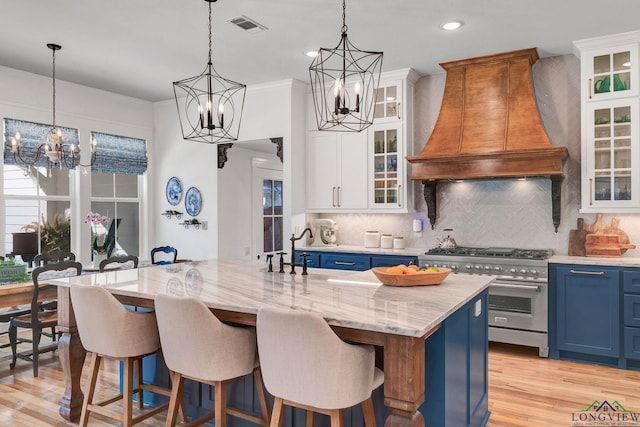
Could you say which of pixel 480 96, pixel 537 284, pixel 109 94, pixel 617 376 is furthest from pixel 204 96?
pixel 617 376

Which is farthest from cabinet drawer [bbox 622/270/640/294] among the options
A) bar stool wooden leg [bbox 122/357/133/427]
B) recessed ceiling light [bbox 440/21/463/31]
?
bar stool wooden leg [bbox 122/357/133/427]

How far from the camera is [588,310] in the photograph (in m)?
4.23

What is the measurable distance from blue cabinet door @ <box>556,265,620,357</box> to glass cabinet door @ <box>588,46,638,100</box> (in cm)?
160

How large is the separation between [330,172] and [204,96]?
6.64 ft

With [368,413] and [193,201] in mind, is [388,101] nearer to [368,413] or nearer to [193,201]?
[193,201]

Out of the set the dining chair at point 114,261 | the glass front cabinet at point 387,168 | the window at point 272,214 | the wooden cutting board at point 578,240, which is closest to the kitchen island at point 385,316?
the dining chair at point 114,261

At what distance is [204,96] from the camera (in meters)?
6.36

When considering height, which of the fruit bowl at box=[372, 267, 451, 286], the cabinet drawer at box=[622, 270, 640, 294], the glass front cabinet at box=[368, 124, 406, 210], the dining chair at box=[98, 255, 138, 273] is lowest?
the cabinet drawer at box=[622, 270, 640, 294]

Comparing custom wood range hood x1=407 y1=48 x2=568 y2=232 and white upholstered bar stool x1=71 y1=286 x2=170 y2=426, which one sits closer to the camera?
white upholstered bar stool x1=71 y1=286 x2=170 y2=426

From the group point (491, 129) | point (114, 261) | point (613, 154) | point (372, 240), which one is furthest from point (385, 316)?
point (114, 261)

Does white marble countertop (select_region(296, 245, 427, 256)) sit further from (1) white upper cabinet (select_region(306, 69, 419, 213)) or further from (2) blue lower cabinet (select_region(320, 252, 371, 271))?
(1) white upper cabinet (select_region(306, 69, 419, 213))

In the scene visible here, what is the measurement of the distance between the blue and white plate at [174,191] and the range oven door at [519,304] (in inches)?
169

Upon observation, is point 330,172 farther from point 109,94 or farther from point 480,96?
point 109,94

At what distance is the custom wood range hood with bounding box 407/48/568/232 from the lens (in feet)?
14.7
